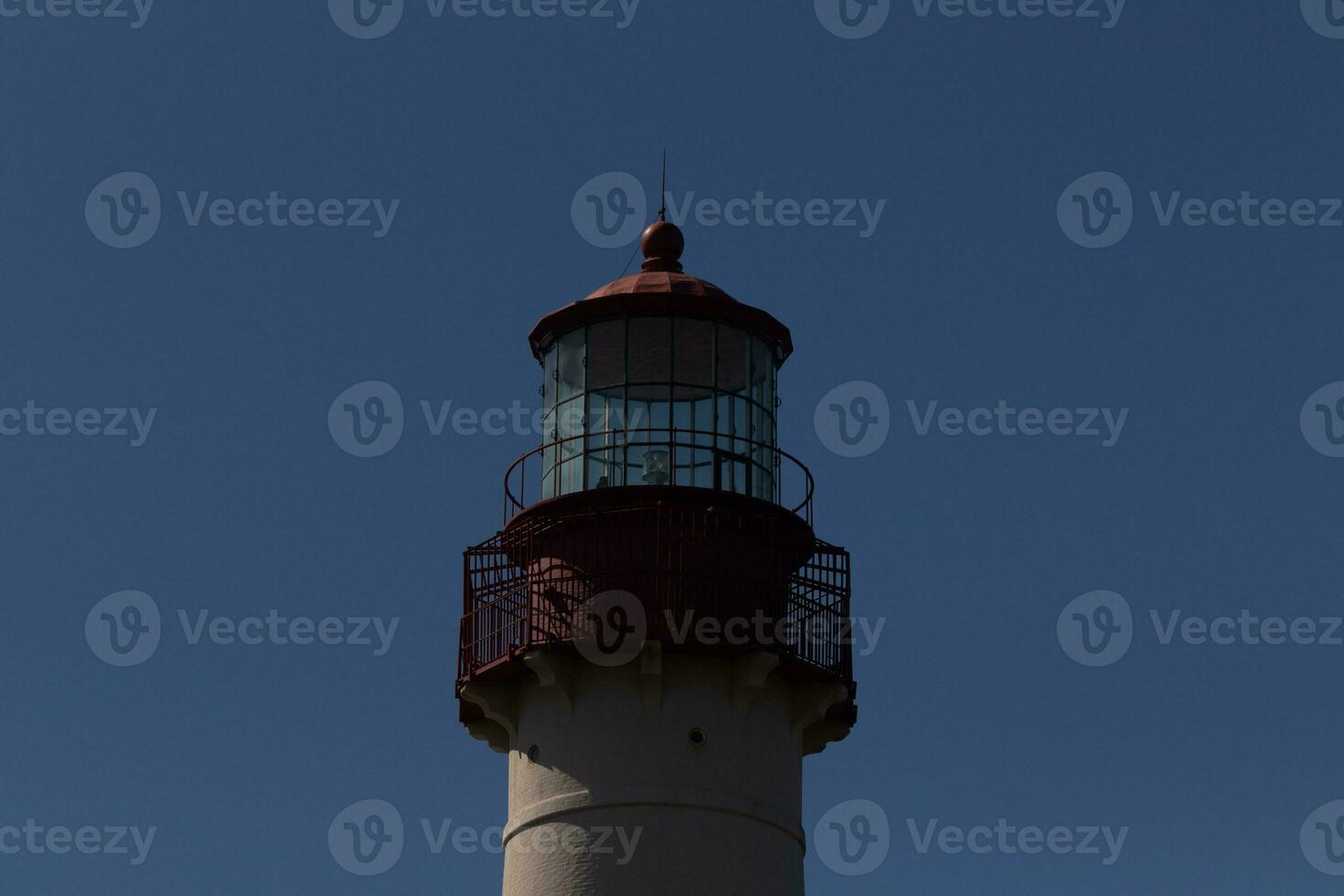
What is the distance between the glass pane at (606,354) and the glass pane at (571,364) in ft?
0.44

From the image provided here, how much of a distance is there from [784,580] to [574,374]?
3723 millimetres

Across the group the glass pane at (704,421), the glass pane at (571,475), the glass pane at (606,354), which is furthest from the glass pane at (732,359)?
the glass pane at (571,475)

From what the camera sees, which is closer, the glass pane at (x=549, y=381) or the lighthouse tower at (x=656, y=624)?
the lighthouse tower at (x=656, y=624)

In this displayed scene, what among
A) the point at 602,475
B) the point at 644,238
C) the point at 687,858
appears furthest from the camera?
the point at 644,238

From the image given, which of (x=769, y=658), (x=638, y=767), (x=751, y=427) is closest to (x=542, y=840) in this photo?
(x=638, y=767)

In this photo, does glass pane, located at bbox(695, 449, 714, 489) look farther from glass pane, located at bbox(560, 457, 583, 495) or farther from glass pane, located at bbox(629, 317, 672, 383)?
glass pane, located at bbox(560, 457, 583, 495)

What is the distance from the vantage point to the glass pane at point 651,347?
2883 centimetres

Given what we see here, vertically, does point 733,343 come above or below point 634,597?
above

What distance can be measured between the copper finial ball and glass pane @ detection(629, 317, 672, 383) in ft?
4.36

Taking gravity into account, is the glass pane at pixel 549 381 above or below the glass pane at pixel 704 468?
above

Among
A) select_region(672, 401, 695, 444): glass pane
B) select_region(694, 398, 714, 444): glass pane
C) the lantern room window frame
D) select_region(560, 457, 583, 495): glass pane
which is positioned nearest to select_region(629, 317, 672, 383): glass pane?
the lantern room window frame

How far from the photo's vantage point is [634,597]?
27344 mm

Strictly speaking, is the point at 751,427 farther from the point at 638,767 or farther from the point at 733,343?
the point at 638,767

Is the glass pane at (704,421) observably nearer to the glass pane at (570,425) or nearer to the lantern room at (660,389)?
the lantern room at (660,389)
